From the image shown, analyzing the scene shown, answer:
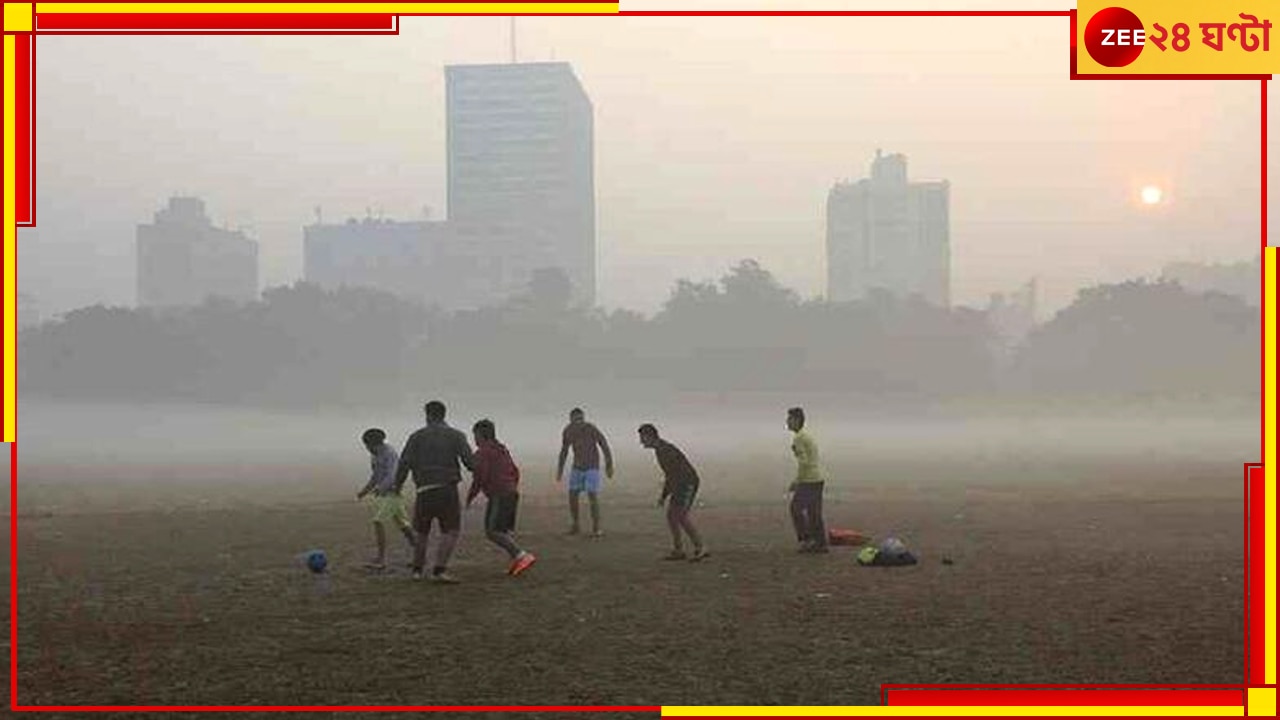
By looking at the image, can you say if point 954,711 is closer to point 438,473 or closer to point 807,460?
point 438,473

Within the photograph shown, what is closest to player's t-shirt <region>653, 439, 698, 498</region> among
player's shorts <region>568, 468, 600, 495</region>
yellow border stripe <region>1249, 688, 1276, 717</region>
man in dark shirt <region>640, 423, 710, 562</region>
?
man in dark shirt <region>640, 423, 710, 562</region>

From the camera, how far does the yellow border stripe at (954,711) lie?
659 centimetres

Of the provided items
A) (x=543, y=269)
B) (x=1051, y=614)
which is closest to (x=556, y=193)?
(x=543, y=269)

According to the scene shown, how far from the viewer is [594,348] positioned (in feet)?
343

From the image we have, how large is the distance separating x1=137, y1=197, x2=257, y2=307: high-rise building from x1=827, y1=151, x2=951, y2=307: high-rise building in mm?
55548

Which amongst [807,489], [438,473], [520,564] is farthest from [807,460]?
[438,473]

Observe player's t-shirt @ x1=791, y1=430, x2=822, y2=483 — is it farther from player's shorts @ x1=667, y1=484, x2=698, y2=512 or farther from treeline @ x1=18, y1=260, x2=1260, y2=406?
treeline @ x1=18, y1=260, x2=1260, y2=406

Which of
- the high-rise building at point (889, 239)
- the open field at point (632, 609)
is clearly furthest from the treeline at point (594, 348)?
the open field at point (632, 609)

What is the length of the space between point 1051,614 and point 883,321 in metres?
95.6

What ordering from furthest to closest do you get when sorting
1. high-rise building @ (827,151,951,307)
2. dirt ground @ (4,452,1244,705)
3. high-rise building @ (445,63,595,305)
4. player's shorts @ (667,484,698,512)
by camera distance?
high-rise building @ (827,151,951,307), high-rise building @ (445,63,595,305), player's shorts @ (667,484,698,512), dirt ground @ (4,452,1244,705)

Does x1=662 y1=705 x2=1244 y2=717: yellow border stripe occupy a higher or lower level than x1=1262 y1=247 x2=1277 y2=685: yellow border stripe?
lower

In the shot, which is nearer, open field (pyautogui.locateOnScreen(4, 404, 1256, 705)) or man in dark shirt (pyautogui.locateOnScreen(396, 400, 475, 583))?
open field (pyautogui.locateOnScreen(4, 404, 1256, 705))

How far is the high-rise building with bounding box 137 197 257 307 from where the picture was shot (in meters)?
110

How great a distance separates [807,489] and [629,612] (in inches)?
177
